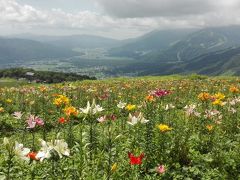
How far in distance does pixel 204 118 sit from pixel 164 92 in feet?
4.54

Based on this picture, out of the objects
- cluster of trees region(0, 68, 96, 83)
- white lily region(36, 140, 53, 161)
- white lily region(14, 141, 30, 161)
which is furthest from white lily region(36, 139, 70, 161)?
cluster of trees region(0, 68, 96, 83)

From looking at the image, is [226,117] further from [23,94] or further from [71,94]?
[23,94]

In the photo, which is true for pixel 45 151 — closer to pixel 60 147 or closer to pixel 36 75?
pixel 60 147

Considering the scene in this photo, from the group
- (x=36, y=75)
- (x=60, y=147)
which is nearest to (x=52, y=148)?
(x=60, y=147)

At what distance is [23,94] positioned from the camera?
19.1 metres

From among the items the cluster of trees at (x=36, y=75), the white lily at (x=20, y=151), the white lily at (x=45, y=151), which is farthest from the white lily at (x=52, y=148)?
the cluster of trees at (x=36, y=75)

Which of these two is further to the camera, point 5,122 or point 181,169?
point 5,122

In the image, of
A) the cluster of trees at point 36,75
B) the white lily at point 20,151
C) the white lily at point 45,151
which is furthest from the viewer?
the cluster of trees at point 36,75

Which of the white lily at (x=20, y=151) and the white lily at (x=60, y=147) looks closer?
the white lily at (x=20, y=151)

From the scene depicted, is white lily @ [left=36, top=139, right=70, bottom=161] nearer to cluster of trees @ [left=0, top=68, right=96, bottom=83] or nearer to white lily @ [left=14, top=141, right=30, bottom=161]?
white lily @ [left=14, top=141, right=30, bottom=161]

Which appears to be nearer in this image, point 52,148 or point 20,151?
point 20,151

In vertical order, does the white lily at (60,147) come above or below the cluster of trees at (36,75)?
above

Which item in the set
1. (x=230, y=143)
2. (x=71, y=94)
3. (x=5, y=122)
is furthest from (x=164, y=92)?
(x=71, y=94)

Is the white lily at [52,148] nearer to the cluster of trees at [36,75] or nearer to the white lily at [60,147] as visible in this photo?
the white lily at [60,147]
